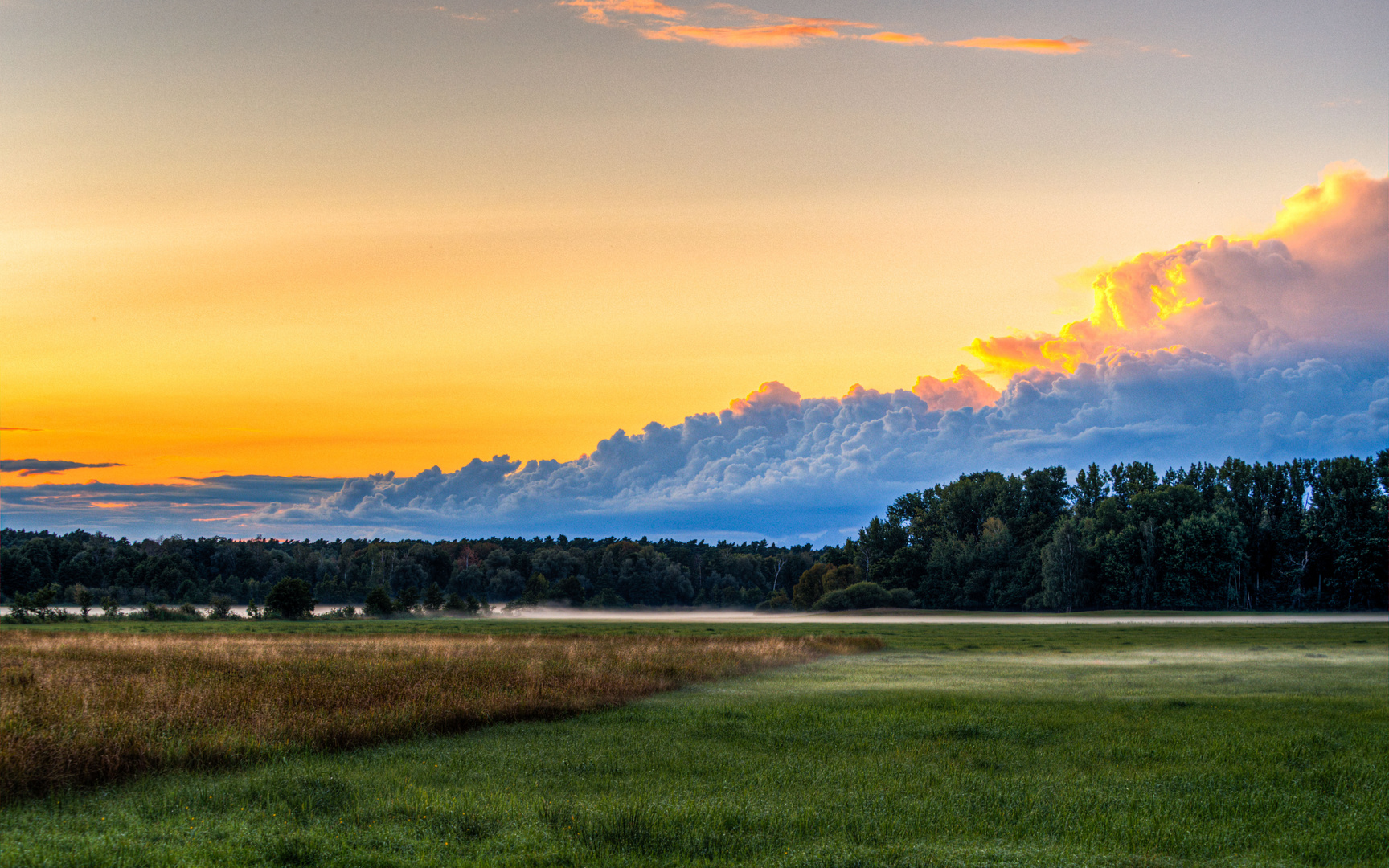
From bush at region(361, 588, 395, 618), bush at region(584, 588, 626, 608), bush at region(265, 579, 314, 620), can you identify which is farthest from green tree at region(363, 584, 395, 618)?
bush at region(584, 588, 626, 608)

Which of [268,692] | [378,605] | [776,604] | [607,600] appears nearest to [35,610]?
[378,605]

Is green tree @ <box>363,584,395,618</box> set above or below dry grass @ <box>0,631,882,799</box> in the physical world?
below

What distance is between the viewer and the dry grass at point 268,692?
60.1ft

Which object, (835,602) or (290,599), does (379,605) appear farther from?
(835,602)

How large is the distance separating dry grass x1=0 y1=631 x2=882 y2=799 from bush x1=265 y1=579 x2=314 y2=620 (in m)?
54.5

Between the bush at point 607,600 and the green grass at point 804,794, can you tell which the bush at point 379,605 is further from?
the green grass at point 804,794

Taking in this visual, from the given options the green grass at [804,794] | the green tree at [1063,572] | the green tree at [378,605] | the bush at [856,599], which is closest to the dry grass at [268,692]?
the green grass at [804,794]

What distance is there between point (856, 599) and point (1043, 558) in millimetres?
28129

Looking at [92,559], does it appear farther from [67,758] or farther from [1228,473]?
[1228,473]

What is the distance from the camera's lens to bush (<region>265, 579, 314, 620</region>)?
105m

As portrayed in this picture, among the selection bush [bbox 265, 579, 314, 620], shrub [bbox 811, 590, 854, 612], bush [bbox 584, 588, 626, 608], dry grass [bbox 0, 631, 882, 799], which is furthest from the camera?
bush [bbox 584, 588, 626, 608]

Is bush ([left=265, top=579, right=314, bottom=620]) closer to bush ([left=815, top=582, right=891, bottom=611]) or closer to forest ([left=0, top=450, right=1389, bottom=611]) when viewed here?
forest ([left=0, top=450, right=1389, bottom=611])

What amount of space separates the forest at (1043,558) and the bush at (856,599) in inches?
7.6

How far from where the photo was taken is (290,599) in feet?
345
